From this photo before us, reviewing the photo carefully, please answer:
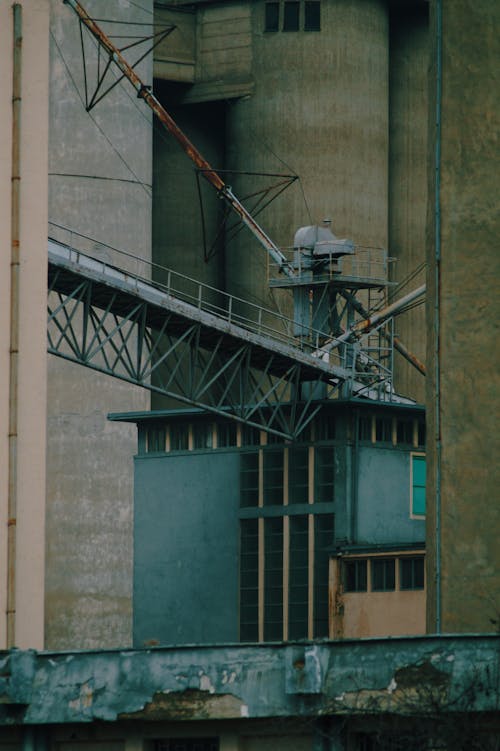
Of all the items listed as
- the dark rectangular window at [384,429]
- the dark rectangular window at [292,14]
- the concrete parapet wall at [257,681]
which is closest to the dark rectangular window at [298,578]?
the dark rectangular window at [384,429]

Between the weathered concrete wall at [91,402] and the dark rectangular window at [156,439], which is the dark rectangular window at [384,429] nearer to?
the dark rectangular window at [156,439]

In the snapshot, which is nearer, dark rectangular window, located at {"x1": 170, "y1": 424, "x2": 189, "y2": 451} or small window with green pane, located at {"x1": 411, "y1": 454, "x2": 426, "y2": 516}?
small window with green pane, located at {"x1": 411, "y1": 454, "x2": 426, "y2": 516}

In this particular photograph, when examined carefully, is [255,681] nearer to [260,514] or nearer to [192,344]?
[192,344]

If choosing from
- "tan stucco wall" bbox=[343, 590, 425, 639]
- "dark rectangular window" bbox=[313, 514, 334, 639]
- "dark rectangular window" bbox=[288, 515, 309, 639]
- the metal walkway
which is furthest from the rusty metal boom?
"tan stucco wall" bbox=[343, 590, 425, 639]

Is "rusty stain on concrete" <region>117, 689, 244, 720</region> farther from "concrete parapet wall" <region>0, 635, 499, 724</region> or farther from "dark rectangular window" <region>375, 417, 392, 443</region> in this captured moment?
"dark rectangular window" <region>375, 417, 392, 443</region>

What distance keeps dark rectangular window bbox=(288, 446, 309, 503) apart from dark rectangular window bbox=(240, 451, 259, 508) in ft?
3.26

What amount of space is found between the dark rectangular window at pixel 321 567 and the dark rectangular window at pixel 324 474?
0.53 meters

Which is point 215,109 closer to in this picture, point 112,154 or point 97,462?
point 112,154

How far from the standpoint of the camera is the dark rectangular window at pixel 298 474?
5053cm

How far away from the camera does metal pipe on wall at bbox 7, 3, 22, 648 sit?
28672mm

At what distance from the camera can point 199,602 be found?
169 feet

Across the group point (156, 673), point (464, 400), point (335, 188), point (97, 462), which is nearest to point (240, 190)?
point (335, 188)

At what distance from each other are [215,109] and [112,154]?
7.61 metres

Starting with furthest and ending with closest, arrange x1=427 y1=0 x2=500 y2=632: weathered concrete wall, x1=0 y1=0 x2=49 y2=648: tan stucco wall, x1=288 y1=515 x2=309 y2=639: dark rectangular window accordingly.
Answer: x1=288 y1=515 x2=309 y2=639: dark rectangular window → x1=427 y1=0 x2=500 y2=632: weathered concrete wall → x1=0 y1=0 x2=49 y2=648: tan stucco wall
